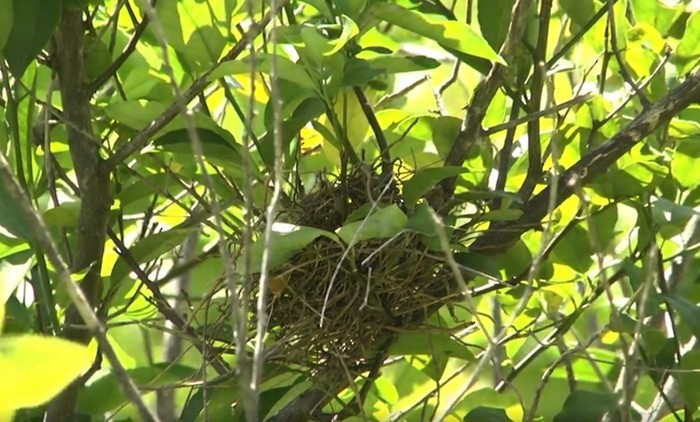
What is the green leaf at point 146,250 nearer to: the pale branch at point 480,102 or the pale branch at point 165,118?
the pale branch at point 165,118

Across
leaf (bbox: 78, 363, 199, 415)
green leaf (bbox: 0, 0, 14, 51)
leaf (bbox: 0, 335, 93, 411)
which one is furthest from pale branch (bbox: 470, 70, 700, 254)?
leaf (bbox: 0, 335, 93, 411)

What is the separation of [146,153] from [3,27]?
179 millimetres

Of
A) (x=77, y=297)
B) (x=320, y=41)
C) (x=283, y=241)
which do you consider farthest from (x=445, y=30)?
(x=77, y=297)

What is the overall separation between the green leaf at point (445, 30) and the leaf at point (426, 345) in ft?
0.88

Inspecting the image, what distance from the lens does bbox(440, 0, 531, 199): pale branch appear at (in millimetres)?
935

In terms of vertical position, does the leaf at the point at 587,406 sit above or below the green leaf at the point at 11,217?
below

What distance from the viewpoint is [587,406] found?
3.35 feet

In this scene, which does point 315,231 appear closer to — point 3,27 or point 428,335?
point 428,335

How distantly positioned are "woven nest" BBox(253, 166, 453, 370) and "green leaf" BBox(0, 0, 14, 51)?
0.28m

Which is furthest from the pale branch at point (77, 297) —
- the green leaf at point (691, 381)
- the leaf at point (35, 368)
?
the green leaf at point (691, 381)

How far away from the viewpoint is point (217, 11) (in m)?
0.99

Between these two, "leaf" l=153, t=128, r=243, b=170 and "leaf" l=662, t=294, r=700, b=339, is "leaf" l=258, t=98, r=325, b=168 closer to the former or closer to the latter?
"leaf" l=153, t=128, r=243, b=170

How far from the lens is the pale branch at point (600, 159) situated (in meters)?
0.96

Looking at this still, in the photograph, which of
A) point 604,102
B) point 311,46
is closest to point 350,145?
point 311,46
